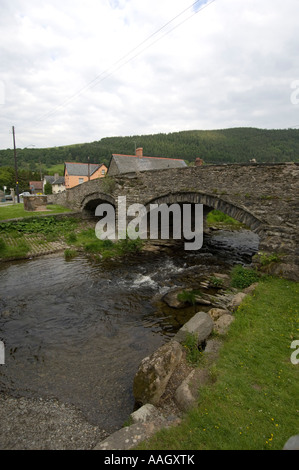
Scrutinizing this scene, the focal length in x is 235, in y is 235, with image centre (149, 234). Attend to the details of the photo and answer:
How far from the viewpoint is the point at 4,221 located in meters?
17.5

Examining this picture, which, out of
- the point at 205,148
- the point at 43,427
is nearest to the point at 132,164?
the point at 43,427

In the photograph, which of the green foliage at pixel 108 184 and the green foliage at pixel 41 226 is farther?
the green foliage at pixel 108 184

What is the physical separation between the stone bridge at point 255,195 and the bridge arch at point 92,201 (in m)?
5.21

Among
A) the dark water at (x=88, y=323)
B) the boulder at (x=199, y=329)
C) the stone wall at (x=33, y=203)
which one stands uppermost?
the stone wall at (x=33, y=203)

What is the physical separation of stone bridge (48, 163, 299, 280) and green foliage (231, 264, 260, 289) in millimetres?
774

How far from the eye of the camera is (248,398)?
4.18 metres

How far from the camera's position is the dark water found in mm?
5273

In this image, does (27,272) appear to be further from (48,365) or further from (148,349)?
(148,349)

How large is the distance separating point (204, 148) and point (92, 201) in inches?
2992

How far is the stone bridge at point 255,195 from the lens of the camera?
10.1 meters

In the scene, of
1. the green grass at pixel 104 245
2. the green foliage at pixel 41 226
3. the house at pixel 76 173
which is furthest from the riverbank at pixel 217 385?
the house at pixel 76 173

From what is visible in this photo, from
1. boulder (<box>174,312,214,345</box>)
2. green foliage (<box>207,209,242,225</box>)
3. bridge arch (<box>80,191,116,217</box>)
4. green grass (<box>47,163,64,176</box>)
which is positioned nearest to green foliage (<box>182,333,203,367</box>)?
boulder (<box>174,312,214,345</box>)

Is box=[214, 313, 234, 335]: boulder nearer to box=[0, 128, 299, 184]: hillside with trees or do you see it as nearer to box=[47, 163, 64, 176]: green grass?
box=[0, 128, 299, 184]: hillside with trees

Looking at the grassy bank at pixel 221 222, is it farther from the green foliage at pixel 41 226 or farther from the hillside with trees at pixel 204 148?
the hillside with trees at pixel 204 148
